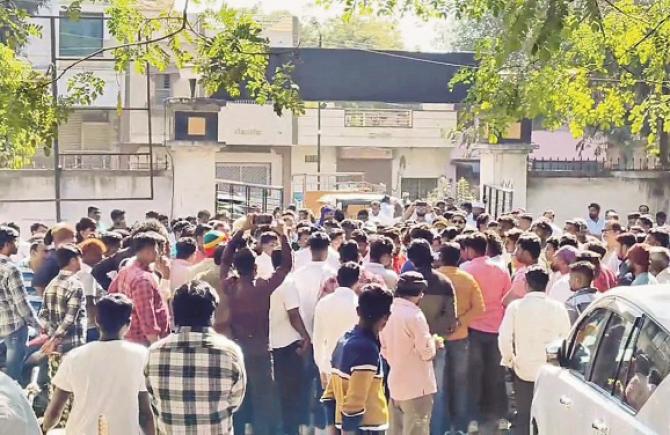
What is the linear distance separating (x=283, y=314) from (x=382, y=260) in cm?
95

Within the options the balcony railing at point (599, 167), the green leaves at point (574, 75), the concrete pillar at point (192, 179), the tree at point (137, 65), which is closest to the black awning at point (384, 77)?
the concrete pillar at point (192, 179)

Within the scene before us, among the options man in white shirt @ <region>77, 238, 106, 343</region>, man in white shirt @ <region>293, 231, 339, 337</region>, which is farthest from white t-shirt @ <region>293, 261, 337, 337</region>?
man in white shirt @ <region>77, 238, 106, 343</region>

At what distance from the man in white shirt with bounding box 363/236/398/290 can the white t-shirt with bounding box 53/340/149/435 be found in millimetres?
3284

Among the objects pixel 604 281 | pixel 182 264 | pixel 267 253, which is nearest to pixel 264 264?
pixel 267 253

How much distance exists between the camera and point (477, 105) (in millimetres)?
11492

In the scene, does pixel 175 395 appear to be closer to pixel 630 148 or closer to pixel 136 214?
pixel 136 214

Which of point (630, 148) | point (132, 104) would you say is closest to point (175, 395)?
point (630, 148)

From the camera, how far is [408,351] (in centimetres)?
797

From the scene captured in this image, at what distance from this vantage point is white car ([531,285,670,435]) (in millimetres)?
5547

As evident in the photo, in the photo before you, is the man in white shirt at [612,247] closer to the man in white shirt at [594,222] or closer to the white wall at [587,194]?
the man in white shirt at [594,222]

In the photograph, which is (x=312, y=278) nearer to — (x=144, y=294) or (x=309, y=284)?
(x=309, y=284)

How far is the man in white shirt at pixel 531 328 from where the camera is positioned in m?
8.47

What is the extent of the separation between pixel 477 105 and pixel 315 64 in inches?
415

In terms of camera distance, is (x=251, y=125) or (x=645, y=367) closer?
(x=645, y=367)
